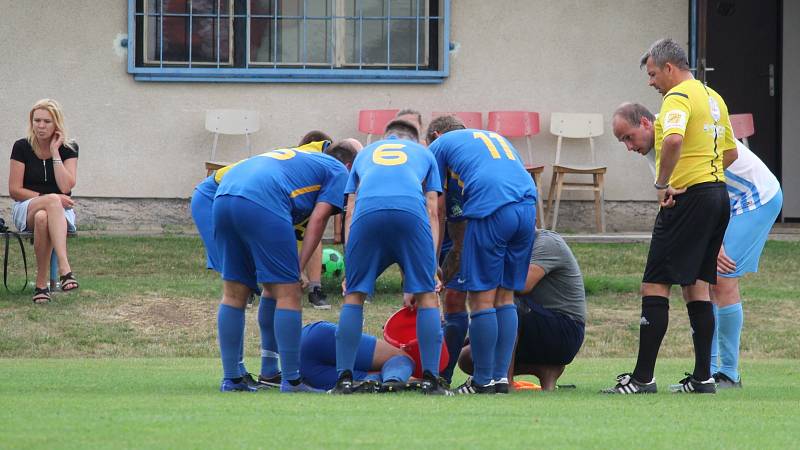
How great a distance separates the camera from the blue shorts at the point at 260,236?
7.80 meters

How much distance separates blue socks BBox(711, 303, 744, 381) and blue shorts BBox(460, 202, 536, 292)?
150 cm

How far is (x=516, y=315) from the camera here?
26.5 ft

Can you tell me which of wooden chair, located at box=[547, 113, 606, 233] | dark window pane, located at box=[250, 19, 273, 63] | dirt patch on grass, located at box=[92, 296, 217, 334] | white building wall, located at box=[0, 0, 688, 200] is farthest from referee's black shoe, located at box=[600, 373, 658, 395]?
dark window pane, located at box=[250, 19, 273, 63]

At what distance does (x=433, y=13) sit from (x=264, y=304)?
9.01m

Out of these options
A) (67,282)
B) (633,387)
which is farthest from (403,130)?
(67,282)

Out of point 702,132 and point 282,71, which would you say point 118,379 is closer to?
point 702,132

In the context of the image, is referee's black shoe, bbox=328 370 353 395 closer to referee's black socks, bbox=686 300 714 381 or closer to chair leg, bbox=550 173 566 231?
referee's black socks, bbox=686 300 714 381

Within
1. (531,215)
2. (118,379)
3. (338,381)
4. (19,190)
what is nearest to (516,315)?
(531,215)

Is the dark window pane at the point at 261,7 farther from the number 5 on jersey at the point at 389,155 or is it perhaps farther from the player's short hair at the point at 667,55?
the player's short hair at the point at 667,55

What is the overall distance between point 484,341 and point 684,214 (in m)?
1.29

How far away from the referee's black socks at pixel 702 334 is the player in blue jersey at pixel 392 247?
1.44 meters

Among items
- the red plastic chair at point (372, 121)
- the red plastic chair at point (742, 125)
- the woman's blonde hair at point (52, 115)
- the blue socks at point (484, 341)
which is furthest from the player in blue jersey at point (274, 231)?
the red plastic chair at point (742, 125)

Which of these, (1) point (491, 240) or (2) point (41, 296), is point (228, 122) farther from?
(1) point (491, 240)

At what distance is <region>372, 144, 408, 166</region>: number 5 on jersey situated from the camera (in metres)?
7.71
